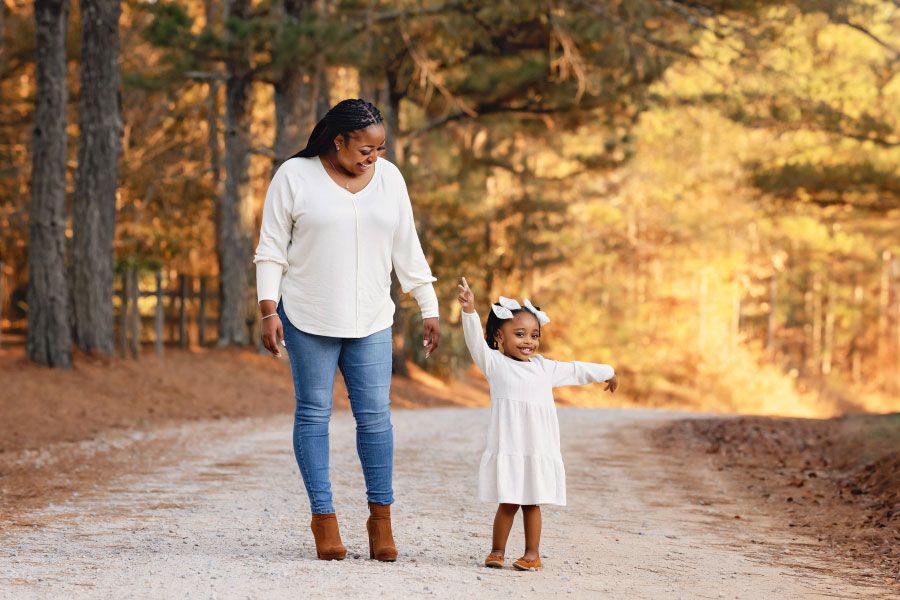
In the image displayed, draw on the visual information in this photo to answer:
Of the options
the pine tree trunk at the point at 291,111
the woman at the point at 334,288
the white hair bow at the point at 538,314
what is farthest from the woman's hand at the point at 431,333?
the pine tree trunk at the point at 291,111

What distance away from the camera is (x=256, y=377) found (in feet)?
57.4

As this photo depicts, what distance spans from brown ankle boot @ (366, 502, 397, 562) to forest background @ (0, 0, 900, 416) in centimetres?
967

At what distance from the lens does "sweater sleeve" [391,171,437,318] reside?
15.6ft

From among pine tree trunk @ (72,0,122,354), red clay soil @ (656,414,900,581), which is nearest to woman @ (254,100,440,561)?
red clay soil @ (656,414,900,581)

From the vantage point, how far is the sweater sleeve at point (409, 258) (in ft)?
15.6

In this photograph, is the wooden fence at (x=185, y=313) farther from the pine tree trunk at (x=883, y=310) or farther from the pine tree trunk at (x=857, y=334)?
the pine tree trunk at (x=883, y=310)

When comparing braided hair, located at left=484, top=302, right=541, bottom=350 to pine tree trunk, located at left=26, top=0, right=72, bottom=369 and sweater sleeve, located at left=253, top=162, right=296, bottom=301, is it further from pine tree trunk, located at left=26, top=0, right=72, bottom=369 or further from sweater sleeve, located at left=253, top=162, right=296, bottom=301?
pine tree trunk, located at left=26, top=0, right=72, bottom=369

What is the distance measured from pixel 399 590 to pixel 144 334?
19.8 m

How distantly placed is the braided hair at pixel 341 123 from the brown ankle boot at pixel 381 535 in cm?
161

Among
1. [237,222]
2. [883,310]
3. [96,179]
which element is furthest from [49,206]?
[883,310]

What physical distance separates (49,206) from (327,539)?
31.9 feet

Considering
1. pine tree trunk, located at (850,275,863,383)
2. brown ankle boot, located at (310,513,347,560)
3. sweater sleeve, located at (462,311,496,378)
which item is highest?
sweater sleeve, located at (462,311,496,378)

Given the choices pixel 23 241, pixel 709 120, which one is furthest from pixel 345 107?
pixel 709 120

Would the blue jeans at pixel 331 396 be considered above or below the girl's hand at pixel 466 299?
below
